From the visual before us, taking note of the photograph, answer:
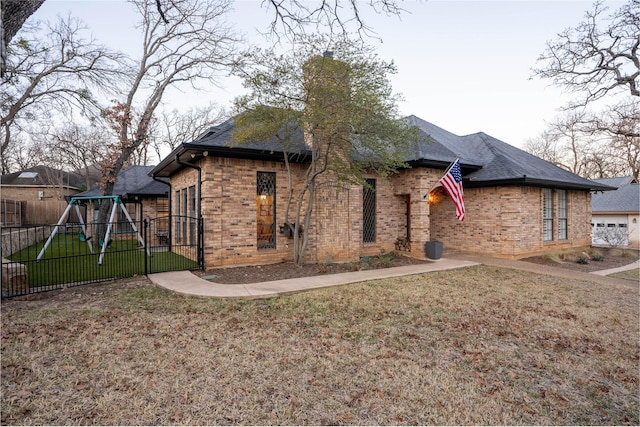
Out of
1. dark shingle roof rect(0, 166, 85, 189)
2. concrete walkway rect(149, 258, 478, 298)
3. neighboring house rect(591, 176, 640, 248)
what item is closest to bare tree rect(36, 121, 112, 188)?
dark shingle roof rect(0, 166, 85, 189)

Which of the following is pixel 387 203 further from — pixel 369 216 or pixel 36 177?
pixel 36 177

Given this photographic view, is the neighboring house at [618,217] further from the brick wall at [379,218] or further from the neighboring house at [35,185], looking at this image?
the neighboring house at [35,185]

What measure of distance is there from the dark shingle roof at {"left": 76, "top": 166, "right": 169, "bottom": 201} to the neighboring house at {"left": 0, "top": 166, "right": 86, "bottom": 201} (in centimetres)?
1254

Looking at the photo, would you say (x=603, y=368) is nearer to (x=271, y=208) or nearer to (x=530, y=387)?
(x=530, y=387)

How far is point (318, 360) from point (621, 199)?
23.9 m

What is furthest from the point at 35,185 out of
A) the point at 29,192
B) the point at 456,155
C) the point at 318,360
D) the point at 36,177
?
the point at 318,360

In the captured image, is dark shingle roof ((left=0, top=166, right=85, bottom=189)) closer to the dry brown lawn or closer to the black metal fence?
the black metal fence

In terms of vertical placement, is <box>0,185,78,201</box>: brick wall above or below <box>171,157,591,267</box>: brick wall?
above

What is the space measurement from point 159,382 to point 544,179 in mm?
12678

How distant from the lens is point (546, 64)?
1288 centimetres

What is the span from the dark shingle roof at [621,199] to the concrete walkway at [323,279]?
10.3 metres

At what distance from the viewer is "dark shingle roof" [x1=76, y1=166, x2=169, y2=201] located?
53.4 feet

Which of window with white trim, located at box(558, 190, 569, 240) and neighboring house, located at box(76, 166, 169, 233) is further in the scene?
neighboring house, located at box(76, 166, 169, 233)

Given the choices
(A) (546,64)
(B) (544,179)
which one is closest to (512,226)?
(B) (544,179)
